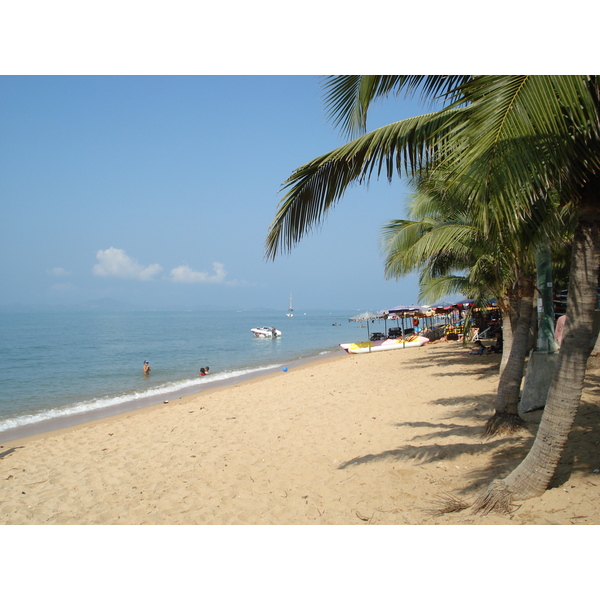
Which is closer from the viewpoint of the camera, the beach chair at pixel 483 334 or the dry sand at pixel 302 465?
the dry sand at pixel 302 465

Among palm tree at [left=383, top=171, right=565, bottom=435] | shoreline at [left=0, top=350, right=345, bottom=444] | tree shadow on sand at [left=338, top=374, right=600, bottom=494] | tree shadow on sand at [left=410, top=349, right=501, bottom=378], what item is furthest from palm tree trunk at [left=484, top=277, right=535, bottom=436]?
shoreline at [left=0, top=350, right=345, bottom=444]

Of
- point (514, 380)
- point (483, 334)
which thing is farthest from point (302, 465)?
point (483, 334)

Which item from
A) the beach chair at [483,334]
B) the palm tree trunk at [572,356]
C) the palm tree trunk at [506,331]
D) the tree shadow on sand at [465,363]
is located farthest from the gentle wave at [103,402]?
the palm tree trunk at [572,356]

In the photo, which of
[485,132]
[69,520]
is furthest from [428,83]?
[69,520]

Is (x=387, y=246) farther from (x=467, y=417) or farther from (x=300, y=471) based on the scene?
(x=300, y=471)

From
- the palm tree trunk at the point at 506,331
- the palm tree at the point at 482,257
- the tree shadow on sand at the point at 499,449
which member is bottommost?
the tree shadow on sand at the point at 499,449

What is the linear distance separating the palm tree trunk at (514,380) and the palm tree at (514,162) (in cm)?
220

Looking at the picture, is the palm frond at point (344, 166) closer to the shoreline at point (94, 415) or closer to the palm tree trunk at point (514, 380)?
the palm tree trunk at point (514, 380)

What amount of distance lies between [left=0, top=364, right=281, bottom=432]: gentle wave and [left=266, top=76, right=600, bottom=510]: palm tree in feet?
35.1

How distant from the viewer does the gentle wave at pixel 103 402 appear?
11.4 meters

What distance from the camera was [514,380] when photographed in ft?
17.7

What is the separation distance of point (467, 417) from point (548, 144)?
4968 mm

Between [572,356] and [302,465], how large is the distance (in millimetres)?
3389

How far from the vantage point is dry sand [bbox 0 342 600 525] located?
3893mm
